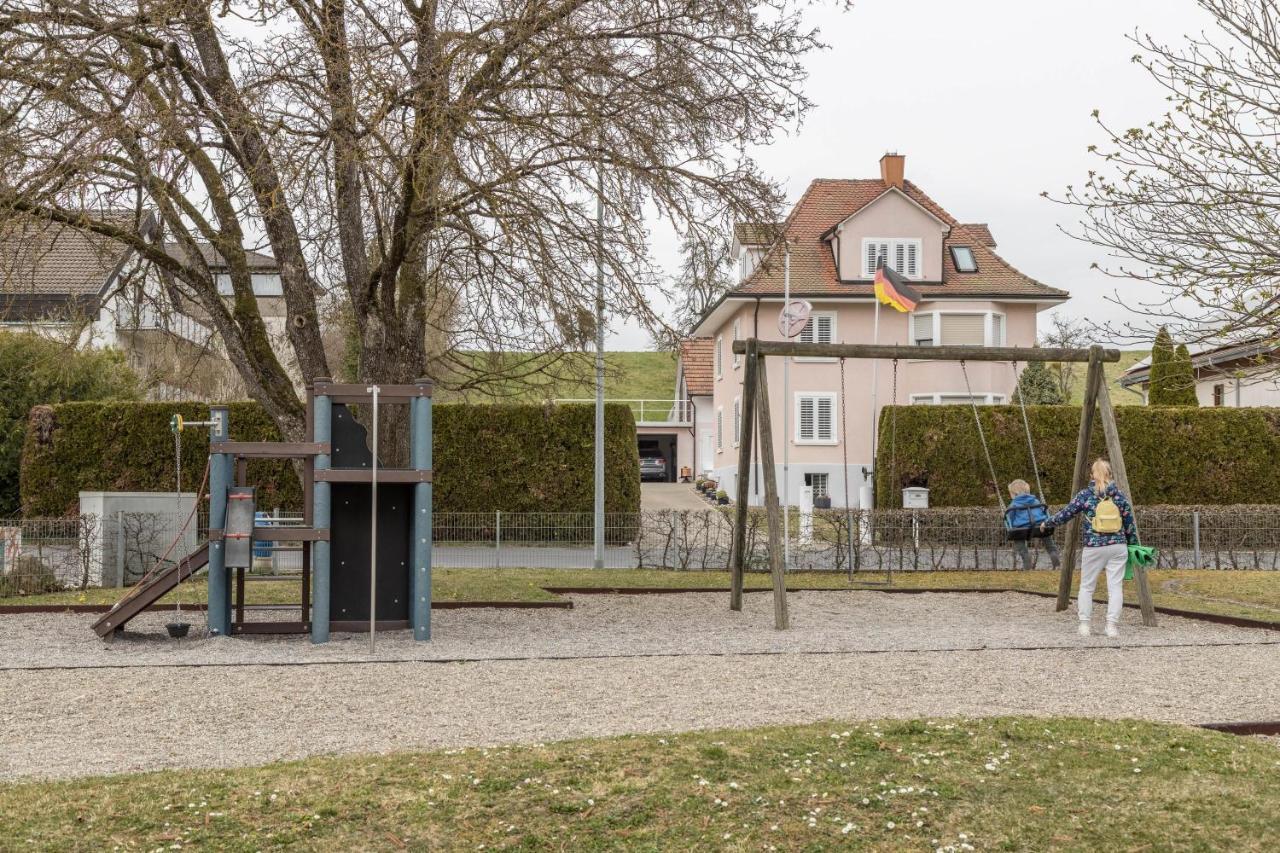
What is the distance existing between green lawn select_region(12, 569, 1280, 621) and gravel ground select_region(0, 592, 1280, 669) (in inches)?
58.9

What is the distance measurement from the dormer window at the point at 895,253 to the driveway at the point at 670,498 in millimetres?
9075

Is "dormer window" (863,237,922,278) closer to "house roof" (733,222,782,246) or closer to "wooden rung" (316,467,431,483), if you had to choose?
"house roof" (733,222,782,246)

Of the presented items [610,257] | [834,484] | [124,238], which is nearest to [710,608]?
[610,257]

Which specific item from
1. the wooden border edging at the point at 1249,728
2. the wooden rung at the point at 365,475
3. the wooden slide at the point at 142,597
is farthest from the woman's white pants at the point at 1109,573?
the wooden slide at the point at 142,597

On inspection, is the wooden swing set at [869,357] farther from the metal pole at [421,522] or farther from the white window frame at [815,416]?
the white window frame at [815,416]

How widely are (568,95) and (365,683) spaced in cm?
625

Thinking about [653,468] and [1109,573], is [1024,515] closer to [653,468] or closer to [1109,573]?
[1109,573]

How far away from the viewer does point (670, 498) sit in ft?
156

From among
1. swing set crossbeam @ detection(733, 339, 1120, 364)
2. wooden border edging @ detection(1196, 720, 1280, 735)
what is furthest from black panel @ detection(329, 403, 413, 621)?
wooden border edging @ detection(1196, 720, 1280, 735)

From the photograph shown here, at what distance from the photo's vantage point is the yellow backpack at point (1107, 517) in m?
13.4

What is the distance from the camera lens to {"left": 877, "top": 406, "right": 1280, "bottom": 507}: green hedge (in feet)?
104

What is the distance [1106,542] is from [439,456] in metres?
19.3

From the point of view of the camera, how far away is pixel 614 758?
22.6 feet

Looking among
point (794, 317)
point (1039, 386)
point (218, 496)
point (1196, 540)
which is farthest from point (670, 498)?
point (218, 496)
